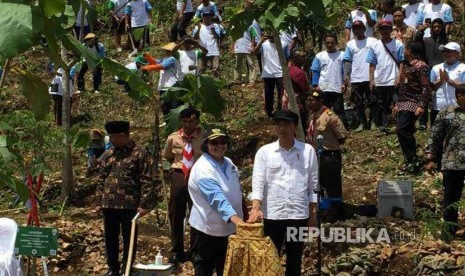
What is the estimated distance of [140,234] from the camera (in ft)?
39.6

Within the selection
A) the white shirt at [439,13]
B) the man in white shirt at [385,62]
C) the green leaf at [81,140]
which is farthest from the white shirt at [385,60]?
Answer: the green leaf at [81,140]

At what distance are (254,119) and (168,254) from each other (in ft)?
20.8

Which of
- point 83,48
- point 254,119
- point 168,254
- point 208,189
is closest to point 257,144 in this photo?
Result: point 254,119

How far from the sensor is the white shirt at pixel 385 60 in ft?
49.0

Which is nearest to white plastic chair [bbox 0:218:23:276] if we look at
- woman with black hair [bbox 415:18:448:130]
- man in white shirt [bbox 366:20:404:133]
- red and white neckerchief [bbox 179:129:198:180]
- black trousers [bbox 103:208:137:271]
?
black trousers [bbox 103:208:137:271]

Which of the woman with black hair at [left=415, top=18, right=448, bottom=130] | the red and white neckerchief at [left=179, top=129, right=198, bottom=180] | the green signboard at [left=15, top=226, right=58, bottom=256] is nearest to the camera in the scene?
the green signboard at [left=15, top=226, right=58, bottom=256]

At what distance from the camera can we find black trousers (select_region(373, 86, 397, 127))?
49.7 feet

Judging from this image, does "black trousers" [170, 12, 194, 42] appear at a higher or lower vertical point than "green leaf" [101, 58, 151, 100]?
higher

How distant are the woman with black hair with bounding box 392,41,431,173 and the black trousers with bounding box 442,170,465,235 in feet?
9.56

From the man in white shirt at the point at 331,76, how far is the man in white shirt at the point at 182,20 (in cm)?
694

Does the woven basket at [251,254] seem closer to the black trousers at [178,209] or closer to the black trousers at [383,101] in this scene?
the black trousers at [178,209]

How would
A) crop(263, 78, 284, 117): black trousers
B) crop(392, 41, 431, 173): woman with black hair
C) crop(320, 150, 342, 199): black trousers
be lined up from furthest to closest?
crop(263, 78, 284, 117): black trousers < crop(392, 41, 431, 173): woman with black hair < crop(320, 150, 342, 199): black trousers

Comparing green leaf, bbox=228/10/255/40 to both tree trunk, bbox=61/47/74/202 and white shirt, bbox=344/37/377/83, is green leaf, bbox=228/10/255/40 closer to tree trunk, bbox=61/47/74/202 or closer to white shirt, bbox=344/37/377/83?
tree trunk, bbox=61/47/74/202

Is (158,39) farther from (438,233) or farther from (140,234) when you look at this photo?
(438,233)
